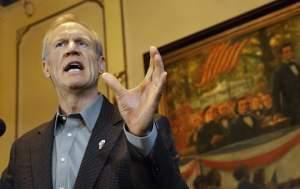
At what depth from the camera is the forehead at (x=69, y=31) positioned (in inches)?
92.0

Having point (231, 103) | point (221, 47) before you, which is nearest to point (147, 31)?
point (221, 47)

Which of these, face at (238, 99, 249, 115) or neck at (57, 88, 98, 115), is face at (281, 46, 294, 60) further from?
neck at (57, 88, 98, 115)

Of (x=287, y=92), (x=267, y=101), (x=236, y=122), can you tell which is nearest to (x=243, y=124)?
(x=236, y=122)

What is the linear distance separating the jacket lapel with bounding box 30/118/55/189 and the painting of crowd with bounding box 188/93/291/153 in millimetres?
1551

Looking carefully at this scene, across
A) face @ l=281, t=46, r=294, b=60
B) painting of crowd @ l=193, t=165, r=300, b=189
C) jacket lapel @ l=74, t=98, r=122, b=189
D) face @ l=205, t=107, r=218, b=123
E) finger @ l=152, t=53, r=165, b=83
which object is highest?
face @ l=281, t=46, r=294, b=60

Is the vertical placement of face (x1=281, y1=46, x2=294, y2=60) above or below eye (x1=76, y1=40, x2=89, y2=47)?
above

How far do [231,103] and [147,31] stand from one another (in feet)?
3.13

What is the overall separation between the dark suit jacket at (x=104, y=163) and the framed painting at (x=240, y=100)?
4.75ft

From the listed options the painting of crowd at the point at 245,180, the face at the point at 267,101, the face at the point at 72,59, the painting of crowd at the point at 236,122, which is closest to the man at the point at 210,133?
the painting of crowd at the point at 236,122

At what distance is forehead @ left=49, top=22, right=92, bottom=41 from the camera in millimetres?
2338

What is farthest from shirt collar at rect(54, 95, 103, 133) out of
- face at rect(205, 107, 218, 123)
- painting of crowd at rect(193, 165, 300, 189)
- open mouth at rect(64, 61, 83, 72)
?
face at rect(205, 107, 218, 123)

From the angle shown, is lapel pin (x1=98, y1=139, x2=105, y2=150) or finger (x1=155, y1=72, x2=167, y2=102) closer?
finger (x1=155, y1=72, x2=167, y2=102)

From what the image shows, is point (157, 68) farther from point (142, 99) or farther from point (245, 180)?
point (245, 180)

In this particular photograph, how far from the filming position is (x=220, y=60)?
3711 millimetres
